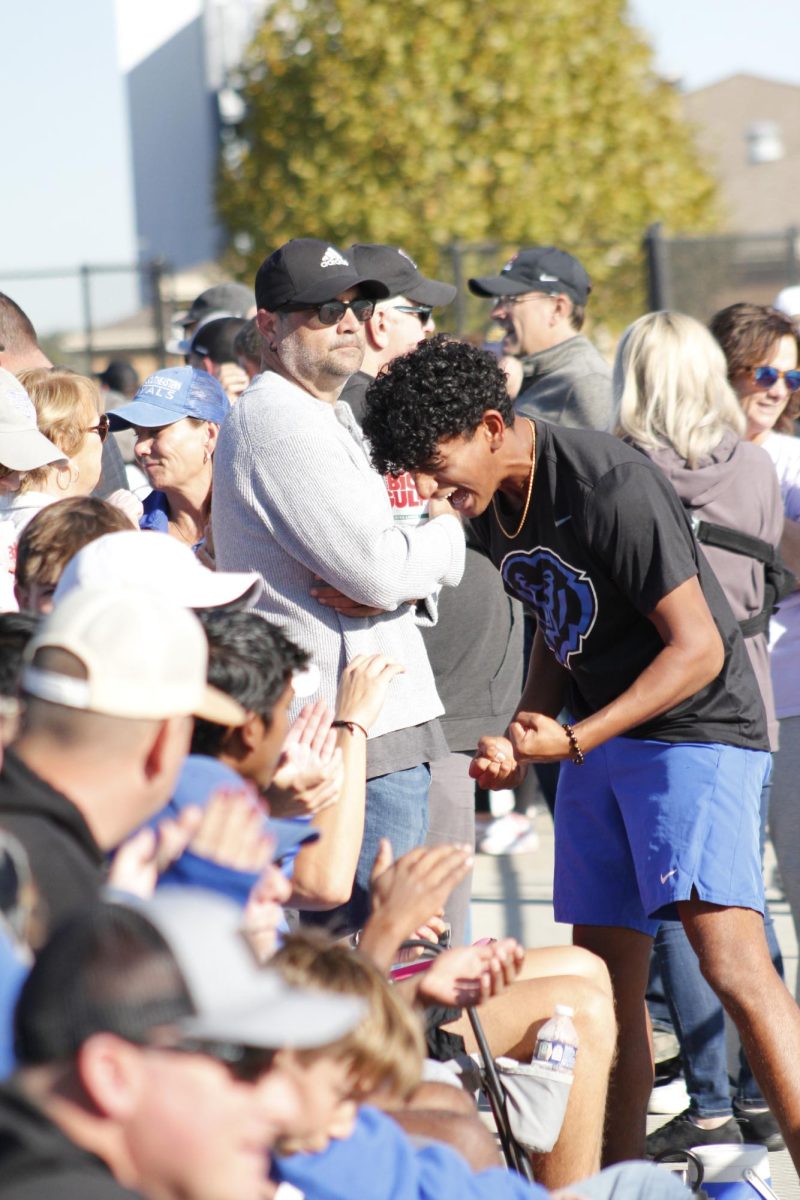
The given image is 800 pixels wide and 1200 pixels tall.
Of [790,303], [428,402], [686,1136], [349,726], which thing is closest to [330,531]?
[428,402]

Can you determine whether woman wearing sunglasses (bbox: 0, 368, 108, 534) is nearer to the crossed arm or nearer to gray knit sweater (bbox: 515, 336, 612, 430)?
the crossed arm

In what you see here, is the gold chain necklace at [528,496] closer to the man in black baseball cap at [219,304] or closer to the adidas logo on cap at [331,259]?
the adidas logo on cap at [331,259]

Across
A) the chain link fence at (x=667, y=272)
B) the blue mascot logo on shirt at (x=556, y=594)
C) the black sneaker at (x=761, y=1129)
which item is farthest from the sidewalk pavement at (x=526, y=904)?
the chain link fence at (x=667, y=272)

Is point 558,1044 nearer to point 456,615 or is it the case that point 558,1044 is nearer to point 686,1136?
point 686,1136

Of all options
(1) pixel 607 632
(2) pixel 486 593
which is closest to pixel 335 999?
(1) pixel 607 632

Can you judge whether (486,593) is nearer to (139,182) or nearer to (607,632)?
(607,632)

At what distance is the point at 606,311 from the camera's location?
47.8 ft

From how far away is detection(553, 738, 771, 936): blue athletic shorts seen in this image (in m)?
3.27

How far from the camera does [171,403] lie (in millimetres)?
4398

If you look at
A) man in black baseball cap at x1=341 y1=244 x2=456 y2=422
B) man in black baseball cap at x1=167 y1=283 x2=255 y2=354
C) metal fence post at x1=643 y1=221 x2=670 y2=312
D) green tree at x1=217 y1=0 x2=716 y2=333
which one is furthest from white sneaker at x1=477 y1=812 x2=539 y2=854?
green tree at x1=217 y1=0 x2=716 y2=333

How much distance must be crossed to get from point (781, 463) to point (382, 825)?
5.64 feet

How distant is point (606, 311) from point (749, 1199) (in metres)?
12.1

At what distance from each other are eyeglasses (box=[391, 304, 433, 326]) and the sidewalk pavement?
2226mm

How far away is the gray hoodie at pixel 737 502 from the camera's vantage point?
3.86 metres
